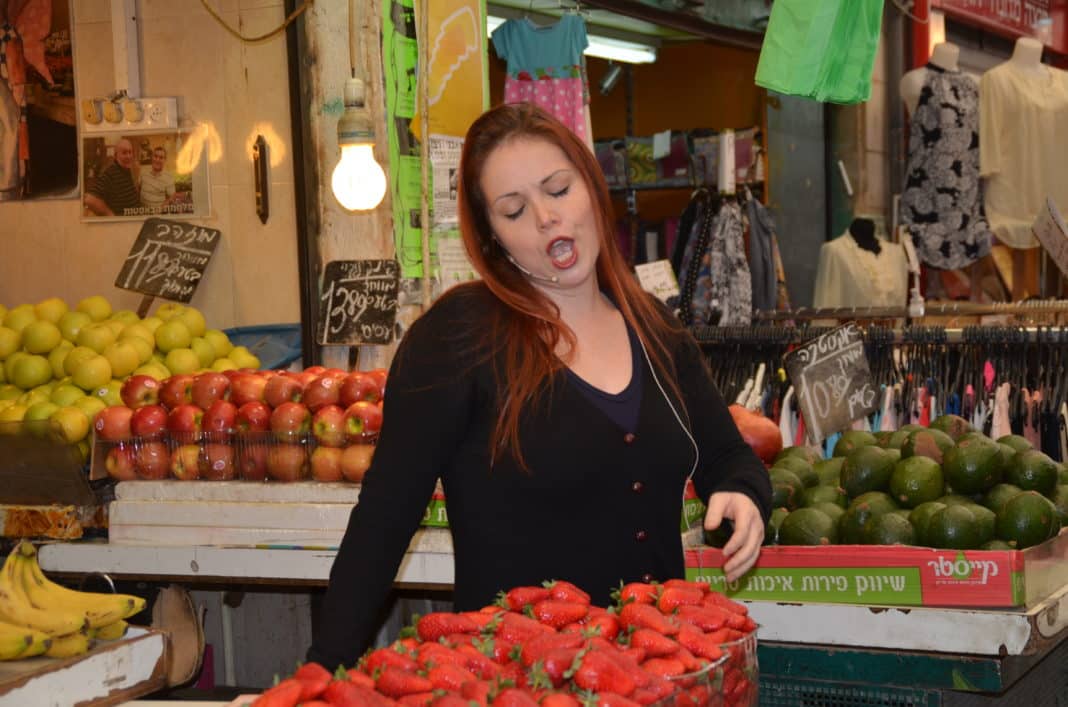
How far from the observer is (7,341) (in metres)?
4.73

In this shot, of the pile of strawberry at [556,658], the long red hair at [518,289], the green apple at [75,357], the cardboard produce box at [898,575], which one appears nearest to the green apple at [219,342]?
the green apple at [75,357]

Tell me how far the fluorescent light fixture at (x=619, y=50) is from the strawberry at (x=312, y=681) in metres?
7.42

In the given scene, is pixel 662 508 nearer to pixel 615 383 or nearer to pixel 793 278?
pixel 615 383

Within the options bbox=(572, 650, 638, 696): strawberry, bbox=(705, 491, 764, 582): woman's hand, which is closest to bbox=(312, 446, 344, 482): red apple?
bbox=(705, 491, 764, 582): woman's hand

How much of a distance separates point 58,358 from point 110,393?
0.40 metres

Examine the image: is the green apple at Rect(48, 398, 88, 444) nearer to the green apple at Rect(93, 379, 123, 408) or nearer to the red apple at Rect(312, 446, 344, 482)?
the green apple at Rect(93, 379, 123, 408)

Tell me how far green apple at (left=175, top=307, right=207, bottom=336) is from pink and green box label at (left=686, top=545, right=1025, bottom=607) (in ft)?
8.62

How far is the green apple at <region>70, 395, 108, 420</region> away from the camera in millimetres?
4309

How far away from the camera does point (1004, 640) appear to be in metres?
2.59

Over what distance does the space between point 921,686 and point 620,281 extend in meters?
1.04

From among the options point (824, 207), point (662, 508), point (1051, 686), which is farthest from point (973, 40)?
point (662, 508)

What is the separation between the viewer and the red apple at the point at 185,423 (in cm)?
397

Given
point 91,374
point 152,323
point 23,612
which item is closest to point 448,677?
point 23,612

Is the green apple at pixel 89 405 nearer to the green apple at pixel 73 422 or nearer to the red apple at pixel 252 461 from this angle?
the green apple at pixel 73 422
